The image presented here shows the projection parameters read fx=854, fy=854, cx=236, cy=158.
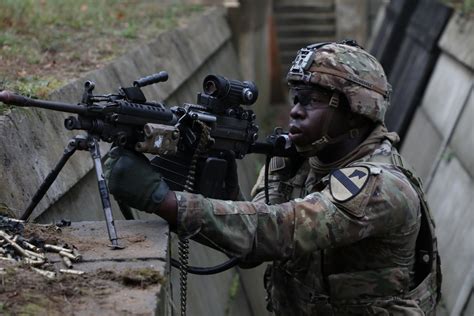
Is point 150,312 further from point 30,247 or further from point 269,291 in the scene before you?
point 269,291

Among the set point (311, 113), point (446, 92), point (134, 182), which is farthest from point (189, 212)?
point (446, 92)

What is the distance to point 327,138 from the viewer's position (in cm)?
423

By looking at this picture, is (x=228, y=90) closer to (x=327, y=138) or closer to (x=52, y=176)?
(x=327, y=138)

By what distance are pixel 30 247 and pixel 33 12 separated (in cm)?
580

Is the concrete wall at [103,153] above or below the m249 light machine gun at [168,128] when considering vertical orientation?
below

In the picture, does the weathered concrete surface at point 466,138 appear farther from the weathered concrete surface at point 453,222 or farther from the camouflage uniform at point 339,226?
the camouflage uniform at point 339,226

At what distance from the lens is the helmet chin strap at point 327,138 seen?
4191 mm

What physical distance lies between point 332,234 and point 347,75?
86cm

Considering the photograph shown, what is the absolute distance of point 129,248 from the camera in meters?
3.46

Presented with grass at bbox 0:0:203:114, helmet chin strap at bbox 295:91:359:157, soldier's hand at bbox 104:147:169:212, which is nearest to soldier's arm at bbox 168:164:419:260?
soldier's hand at bbox 104:147:169:212

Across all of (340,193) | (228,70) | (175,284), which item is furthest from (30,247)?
(228,70)

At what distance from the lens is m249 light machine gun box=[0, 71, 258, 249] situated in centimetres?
345

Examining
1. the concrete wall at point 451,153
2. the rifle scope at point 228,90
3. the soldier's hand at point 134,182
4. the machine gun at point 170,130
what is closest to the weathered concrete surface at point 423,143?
the concrete wall at point 451,153

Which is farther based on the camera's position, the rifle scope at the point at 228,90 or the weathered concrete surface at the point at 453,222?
the weathered concrete surface at the point at 453,222
